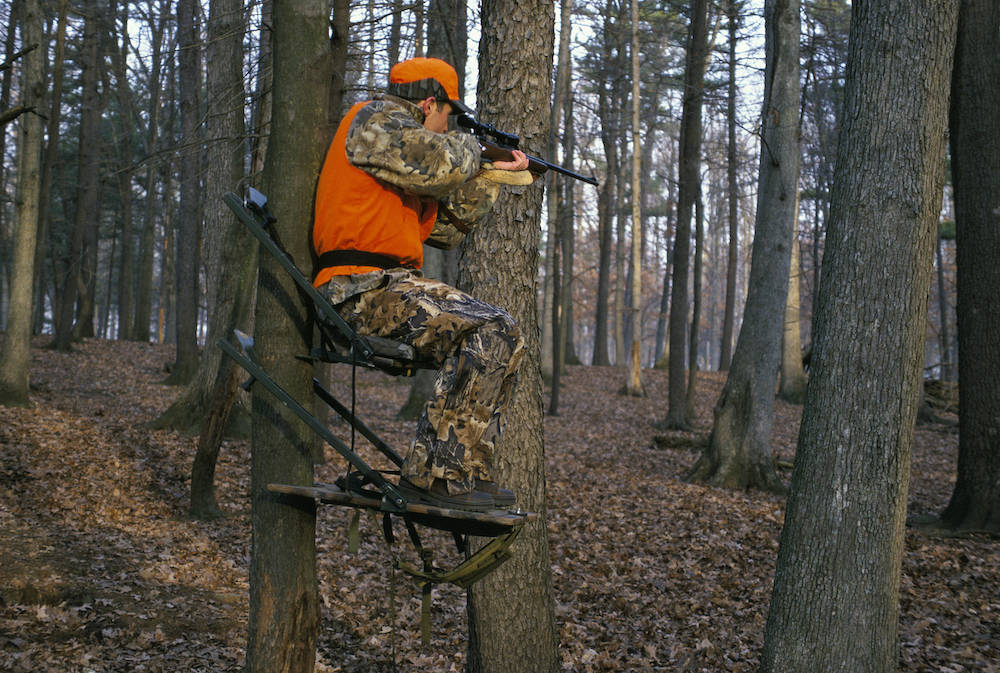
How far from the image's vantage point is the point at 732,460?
36.1 feet

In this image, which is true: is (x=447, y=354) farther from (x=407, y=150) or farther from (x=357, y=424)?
(x=407, y=150)

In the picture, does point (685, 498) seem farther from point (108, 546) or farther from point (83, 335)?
point (83, 335)

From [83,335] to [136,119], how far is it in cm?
827

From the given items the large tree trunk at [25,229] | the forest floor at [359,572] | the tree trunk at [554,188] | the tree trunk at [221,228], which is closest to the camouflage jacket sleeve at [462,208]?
the forest floor at [359,572]

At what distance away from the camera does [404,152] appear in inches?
127

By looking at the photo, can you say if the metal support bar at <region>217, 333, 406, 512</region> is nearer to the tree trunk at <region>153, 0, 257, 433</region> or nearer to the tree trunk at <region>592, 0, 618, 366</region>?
the tree trunk at <region>153, 0, 257, 433</region>

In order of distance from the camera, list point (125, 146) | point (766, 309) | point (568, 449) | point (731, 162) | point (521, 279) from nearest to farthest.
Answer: point (521, 279)
point (766, 309)
point (568, 449)
point (731, 162)
point (125, 146)

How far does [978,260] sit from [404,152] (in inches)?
302

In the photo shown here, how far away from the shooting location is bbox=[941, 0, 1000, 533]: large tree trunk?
27.3 ft

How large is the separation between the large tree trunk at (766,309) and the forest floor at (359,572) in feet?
2.41

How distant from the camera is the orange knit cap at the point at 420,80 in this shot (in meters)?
3.52

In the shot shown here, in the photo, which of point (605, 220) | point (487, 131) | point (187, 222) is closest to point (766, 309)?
point (487, 131)

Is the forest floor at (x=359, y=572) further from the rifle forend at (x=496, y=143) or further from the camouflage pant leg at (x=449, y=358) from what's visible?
the rifle forend at (x=496, y=143)

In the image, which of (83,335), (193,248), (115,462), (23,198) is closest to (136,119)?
(83,335)
